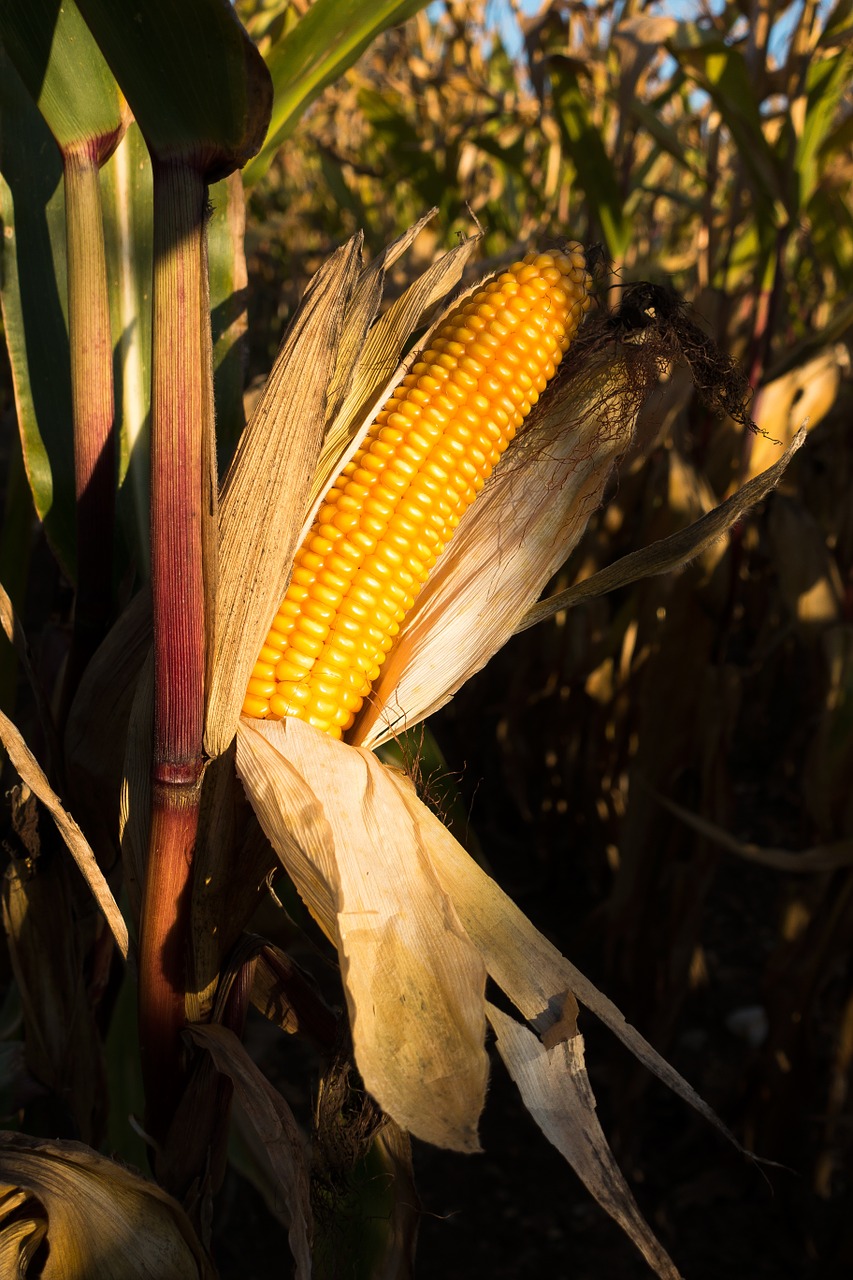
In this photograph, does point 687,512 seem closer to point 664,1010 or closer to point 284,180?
point 664,1010

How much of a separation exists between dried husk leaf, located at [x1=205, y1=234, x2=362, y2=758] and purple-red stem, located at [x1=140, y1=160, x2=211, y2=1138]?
0.03 meters

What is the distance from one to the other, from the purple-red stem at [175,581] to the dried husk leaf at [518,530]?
252mm

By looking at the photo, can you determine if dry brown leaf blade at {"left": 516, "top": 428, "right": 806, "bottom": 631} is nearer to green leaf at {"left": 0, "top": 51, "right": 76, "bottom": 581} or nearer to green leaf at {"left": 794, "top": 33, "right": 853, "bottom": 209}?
green leaf at {"left": 0, "top": 51, "right": 76, "bottom": 581}

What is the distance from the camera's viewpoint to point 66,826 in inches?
28.2

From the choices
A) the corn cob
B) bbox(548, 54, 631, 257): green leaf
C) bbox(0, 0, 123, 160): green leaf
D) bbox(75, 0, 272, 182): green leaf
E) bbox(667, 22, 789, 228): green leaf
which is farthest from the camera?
bbox(548, 54, 631, 257): green leaf

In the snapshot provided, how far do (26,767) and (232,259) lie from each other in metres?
0.52

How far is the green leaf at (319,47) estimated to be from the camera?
89cm

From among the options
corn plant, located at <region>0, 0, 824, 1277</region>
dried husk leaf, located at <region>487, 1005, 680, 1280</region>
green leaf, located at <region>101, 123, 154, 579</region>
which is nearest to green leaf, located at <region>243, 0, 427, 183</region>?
corn plant, located at <region>0, 0, 824, 1277</region>

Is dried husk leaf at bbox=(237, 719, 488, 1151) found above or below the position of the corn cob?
below

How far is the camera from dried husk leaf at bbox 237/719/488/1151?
0.57 metres

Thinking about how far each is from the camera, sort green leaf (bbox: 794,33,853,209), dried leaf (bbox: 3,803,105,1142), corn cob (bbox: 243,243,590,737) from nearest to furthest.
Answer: corn cob (bbox: 243,243,590,737), dried leaf (bbox: 3,803,105,1142), green leaf (bbox: 794,33,853,209)

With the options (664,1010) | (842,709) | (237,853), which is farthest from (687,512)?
(237,853)

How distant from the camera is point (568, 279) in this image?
2.90ft

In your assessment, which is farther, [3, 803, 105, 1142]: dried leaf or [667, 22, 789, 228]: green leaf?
[667, 22, 789, 228]: green leaf
